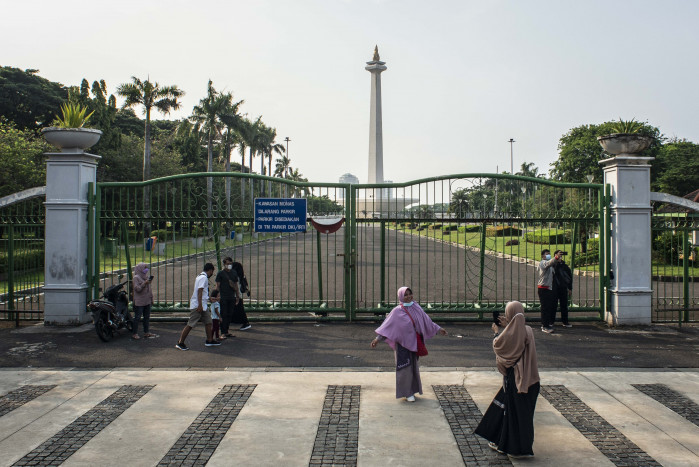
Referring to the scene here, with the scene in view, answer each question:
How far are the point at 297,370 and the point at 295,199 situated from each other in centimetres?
416

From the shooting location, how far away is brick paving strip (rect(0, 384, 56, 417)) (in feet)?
20.7

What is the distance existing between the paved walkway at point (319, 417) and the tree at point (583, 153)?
47463mm

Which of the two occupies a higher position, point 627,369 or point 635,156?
point 635,156

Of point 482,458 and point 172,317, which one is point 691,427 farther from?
point 172,317

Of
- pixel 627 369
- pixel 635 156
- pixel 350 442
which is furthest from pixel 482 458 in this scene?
pixel 635 156

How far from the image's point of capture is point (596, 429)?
562 centimetres

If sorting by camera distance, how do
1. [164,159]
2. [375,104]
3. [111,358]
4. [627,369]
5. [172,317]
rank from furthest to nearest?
[375,104] < [164,159] < [172,317] < [111,358] < [627,369]

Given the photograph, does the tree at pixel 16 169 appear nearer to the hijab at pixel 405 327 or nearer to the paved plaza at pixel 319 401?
the paved plaza at pixel 319 401

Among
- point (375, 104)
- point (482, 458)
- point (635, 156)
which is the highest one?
point (375, 104)

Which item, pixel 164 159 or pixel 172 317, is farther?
pixel 164 159

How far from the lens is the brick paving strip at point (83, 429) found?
4.99m

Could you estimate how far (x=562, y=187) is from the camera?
11.1 meters

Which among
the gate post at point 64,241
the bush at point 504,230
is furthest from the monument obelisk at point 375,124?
the gate post at point 64,241

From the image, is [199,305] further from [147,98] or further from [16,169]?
[147,98]
